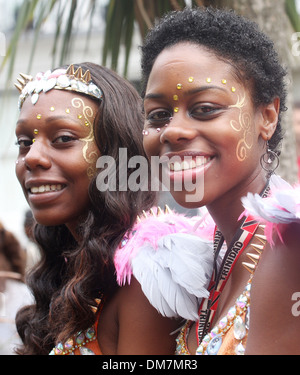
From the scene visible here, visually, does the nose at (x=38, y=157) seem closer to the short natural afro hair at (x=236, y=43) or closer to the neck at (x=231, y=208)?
the short natural afro hair at (x=236, y=43)

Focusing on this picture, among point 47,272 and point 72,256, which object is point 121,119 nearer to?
point 72,256

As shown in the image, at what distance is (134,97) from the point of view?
8.88 ft

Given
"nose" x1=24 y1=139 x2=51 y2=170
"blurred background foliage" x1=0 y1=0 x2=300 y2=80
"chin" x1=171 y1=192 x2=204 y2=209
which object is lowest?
"chin" x1=171 y1=192 x2=204 y2=209

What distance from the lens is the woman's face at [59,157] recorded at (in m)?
2.46

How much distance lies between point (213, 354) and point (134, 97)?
1310 millimetres

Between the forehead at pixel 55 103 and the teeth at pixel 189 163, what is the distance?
0.76m

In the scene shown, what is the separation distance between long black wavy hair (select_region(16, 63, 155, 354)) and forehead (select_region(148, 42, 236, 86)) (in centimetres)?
60

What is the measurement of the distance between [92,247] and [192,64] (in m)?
0.90

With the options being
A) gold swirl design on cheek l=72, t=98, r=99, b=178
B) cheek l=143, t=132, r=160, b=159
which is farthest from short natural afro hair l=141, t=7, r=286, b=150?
gold swirl design on cheek l=72, t=98, r=99, b=178

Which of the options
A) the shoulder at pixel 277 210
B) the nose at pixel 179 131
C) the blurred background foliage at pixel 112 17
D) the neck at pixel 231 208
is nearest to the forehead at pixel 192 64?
the nose at pixel 179 131

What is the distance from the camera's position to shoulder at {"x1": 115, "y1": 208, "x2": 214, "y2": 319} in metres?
2.15

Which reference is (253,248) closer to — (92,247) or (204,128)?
(204,128)

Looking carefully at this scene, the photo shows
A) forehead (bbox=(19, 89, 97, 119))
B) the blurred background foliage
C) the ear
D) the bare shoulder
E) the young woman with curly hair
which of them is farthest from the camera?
the blurred background foliage

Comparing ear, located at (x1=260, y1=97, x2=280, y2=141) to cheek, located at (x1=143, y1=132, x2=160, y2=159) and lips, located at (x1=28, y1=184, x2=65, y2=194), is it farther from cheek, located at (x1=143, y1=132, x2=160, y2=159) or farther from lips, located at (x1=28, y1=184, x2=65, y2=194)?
lips, located at (x1=28, y1=184, x2=65, y2=194)
